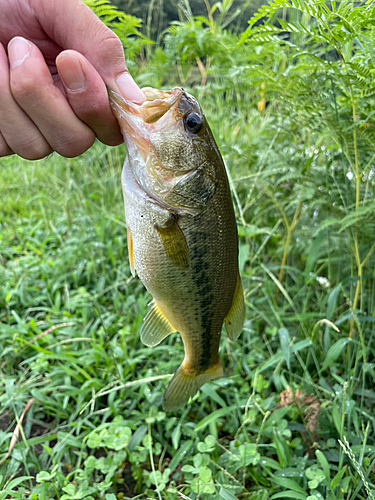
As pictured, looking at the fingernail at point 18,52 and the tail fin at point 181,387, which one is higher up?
the fingernail at point 18,52

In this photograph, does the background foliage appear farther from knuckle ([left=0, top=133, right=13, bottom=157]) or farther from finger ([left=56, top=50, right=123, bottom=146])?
knuckle ([left=0, top=133, right=13, bottom=157])

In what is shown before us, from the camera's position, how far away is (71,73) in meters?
1.31

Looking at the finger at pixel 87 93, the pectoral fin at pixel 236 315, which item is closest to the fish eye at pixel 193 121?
the finger at pixel 87 93

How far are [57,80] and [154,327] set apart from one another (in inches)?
42.4

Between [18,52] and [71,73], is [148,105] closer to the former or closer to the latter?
[71,73]

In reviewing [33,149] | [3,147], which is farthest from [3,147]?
[33,149]

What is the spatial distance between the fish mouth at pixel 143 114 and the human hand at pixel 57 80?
4 centimetres

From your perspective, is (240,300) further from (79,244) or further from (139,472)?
(79,244)

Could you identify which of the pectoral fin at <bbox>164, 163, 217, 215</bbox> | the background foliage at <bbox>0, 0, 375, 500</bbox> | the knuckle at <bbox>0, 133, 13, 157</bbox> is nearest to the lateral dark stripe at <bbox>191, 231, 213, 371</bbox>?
the pectoral fin at <bbox>164, 163, 217, 215</bbox>

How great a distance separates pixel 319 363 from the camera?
238cm

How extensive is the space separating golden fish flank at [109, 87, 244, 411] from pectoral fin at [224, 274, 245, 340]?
0.40 feet

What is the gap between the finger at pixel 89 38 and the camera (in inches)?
54.8

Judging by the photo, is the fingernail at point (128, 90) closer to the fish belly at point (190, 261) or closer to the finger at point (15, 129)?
the fish belly at point (190, 261)

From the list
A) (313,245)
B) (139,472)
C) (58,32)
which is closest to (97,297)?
(139,472)
